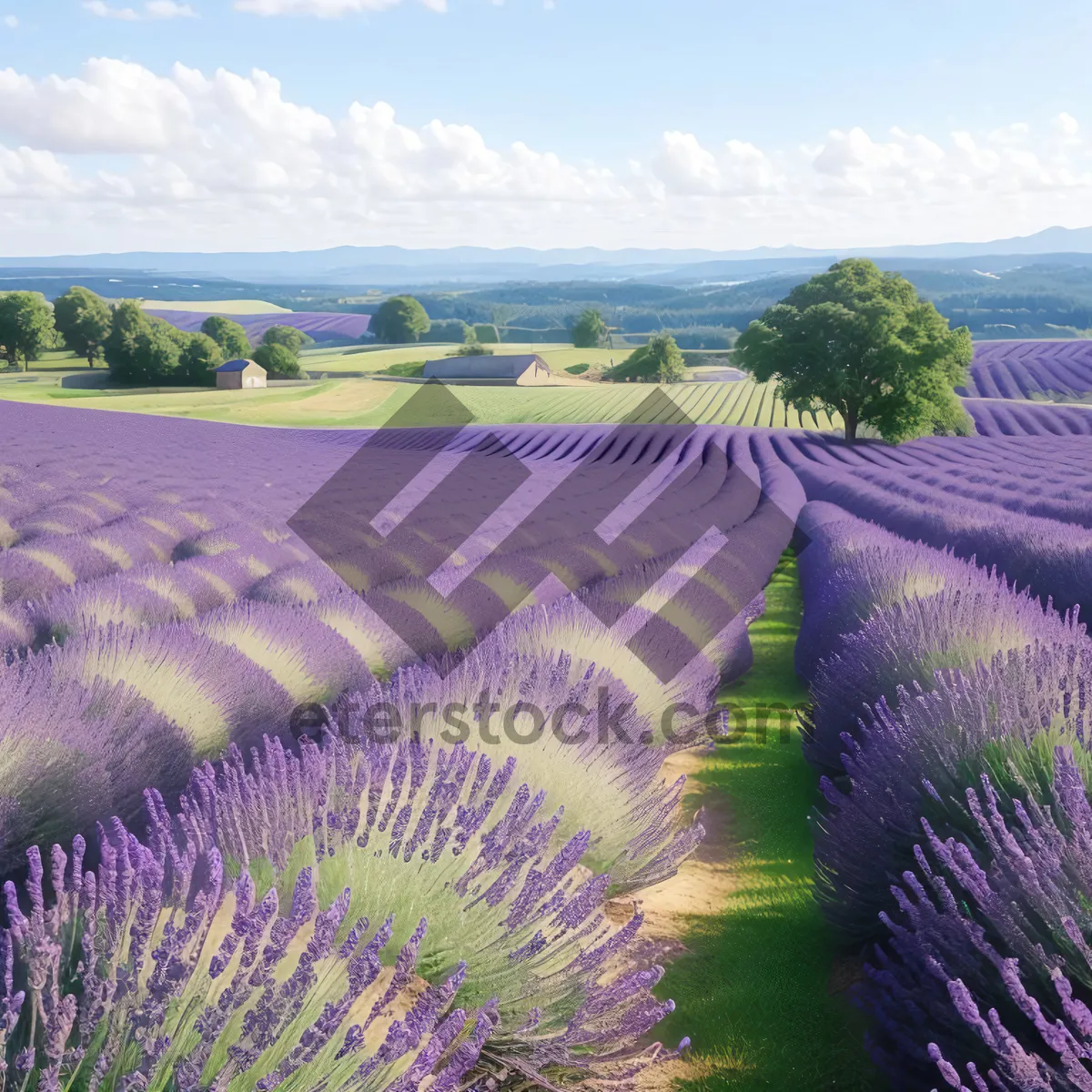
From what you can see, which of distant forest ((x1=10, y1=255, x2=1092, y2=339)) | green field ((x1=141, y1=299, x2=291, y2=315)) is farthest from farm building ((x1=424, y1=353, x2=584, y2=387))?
green field ((x1=141, y1=299, x2=291, y2=315))

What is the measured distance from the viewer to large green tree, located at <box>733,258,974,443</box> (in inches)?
953

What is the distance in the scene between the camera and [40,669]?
314 centimetres

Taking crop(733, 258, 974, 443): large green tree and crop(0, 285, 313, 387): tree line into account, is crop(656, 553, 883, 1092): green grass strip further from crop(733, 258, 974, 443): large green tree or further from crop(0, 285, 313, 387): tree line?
crop(0, 285, 313, 387): tree line

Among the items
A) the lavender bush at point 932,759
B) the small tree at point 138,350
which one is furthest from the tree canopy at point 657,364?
the lavender bush at point 932,759

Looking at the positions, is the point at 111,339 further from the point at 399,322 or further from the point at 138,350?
the point at 399,322

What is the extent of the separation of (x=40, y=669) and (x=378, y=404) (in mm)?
47316

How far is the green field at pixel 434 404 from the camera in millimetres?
42844

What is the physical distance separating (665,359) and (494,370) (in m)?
14.8

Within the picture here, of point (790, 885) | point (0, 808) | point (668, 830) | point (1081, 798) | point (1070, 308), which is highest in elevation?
point (1070, 308)

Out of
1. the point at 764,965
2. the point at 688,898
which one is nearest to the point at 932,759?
the point at 764,965

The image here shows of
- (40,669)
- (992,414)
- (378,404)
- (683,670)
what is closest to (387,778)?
(40,669)

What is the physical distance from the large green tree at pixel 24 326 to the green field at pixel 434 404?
654cm

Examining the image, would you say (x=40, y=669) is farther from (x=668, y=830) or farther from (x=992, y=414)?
(x=992, y=414)

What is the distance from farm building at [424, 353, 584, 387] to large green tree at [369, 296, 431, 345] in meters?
41.4
